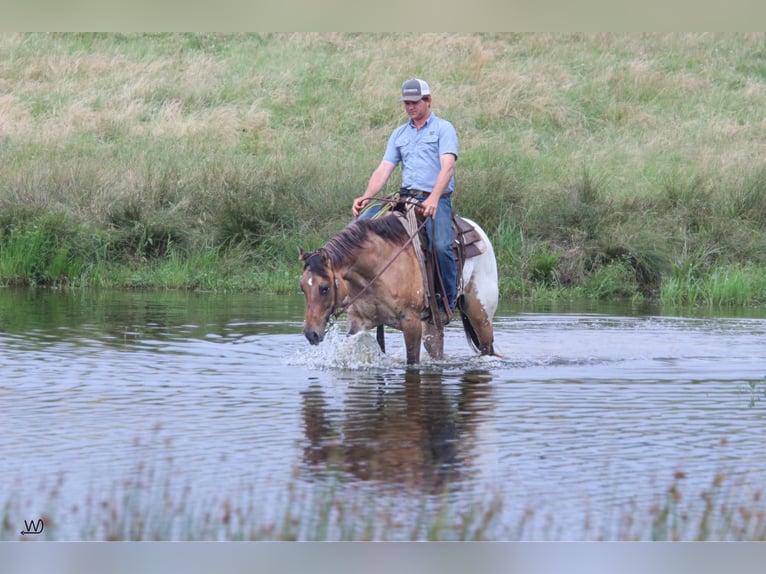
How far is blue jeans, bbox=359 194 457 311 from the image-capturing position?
1095 cm

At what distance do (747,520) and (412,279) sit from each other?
17.8 feet

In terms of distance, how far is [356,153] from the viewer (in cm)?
2556

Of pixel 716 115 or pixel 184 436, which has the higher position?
pixel 716 115

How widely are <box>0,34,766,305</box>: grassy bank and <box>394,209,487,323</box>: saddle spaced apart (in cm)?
697

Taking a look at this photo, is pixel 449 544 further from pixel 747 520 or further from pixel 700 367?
pixel 700 367

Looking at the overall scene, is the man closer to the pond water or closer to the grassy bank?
the pond water

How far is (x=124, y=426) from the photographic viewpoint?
27.7ft

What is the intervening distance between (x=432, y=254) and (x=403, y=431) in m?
2.93

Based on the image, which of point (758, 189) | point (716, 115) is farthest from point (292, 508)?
point (716, 115)

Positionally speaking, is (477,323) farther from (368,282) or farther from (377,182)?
(377,182)

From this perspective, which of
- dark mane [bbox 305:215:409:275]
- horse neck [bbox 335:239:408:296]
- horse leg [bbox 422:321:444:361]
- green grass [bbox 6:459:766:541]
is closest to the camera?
green grass [bbox 6:459:766:541]

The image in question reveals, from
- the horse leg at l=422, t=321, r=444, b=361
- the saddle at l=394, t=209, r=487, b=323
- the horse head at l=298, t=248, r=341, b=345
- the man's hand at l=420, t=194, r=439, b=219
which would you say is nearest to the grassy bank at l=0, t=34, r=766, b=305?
the horse leg at l=422, t=321, r=444, b=361

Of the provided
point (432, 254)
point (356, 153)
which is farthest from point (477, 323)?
point (356, 153)

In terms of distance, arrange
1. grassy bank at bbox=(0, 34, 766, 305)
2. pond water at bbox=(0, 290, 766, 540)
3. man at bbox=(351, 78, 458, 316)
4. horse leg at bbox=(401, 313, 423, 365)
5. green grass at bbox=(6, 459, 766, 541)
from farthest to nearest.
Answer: grassy bank at bbox=(0, 34, 766, 305) → horse leg at bbox=(401, 313, 423, 365) → man at bbox=(351, 78, 458, 316) → pond water at bbox=(0, 290, 766, 540) → green grass at bbox=(6, 459, 766, 541)
